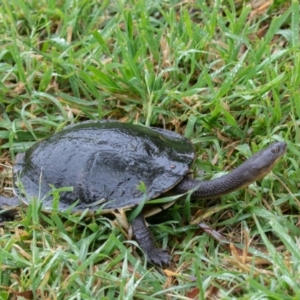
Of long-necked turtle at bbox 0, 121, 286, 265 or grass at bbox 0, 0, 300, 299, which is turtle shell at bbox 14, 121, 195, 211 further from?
grass at bbox 0, 0, 300, 299

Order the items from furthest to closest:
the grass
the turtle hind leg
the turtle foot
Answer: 1. the turtle hind leg
2. the turtle foot
3. the grass

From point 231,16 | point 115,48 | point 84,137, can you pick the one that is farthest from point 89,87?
point 231,16

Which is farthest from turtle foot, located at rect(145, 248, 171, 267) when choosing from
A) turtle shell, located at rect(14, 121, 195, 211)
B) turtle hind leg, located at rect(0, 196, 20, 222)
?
turtle hind leg, located at rect(0, 196, 20, 222)

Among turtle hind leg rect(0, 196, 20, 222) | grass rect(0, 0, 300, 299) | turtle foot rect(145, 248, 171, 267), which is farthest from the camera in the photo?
turtle hind leg rect(0, 196, 20, 222)

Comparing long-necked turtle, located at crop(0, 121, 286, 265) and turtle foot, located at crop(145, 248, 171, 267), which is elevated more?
long-necked turtle, located at crop(0, 121, 286, 265)

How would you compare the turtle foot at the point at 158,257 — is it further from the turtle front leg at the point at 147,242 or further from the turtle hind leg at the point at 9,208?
the turtle hind leg at the point at 9,208

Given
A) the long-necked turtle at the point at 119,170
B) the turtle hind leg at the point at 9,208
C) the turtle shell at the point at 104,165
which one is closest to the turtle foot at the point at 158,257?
the long-necked turtle at the point at 119,170
